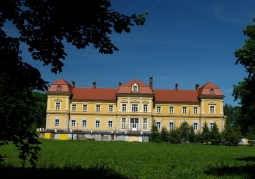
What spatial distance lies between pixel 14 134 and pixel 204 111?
182ft

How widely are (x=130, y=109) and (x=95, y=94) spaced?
7644 mm

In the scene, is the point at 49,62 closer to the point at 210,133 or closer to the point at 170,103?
the point at 210,133

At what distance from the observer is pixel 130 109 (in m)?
58.7

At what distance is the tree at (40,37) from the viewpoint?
5.59 m

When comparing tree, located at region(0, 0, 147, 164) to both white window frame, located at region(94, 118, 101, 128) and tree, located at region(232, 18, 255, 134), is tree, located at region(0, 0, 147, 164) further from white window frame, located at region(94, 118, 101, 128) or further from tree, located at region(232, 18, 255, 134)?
white window frame, located at region(94, 118, 101, 128)

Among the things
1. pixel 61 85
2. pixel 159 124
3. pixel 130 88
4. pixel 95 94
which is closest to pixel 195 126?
pixel 159 124

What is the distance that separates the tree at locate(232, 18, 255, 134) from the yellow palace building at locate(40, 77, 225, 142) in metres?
39.7

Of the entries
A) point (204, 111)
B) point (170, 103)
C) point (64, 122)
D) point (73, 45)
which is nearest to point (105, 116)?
point (64, 122)

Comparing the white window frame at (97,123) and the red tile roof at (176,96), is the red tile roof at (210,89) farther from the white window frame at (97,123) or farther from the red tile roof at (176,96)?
the white window frame at (97,123)

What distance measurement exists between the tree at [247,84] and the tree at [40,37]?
682cm

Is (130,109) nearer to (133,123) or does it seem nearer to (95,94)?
(133,123)

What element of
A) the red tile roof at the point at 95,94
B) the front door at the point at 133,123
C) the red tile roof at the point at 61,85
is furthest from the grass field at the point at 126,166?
the red tile roof at the point at 95,94

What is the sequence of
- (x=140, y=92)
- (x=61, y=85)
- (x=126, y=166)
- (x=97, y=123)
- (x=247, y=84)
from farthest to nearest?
(x=97, y=123)
(x=61, y=85)
(x=140, y=92)
(x=247, y=84)
(x=126, y=166)

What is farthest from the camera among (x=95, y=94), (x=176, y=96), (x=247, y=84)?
(x=95, y=94)
